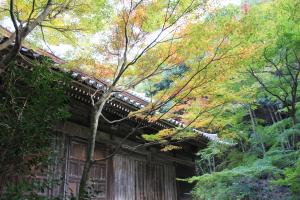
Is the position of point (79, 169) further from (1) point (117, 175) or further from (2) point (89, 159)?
(2) point (89, 159)

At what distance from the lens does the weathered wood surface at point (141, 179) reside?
7790mm

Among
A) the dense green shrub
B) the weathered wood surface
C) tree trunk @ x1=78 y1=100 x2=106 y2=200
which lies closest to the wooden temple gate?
the weathered wood surface

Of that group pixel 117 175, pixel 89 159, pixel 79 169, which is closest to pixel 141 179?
pixel 117 175

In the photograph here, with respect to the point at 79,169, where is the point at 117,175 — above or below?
below

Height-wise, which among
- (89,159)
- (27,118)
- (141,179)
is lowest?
(141,179)

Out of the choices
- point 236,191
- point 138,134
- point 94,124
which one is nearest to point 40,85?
point 94,124

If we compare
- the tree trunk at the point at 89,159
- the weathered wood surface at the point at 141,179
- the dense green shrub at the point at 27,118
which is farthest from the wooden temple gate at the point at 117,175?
the dense green shrub at the point at 27,118

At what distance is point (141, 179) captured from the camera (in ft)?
28.3

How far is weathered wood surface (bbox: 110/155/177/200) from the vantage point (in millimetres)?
7790

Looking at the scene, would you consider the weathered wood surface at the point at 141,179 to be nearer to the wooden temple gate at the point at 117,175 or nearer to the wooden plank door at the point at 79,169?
the wooden temple gate at the point at 117,175

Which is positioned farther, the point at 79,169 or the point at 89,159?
the point at 79,169

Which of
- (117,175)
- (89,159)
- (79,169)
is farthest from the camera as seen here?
(117,175)

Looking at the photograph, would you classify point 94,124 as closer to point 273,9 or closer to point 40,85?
point 40,85

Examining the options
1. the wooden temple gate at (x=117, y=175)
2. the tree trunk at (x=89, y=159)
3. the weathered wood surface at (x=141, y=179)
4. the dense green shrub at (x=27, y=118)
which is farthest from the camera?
the weathered wood surface at (x=141, y=179)
